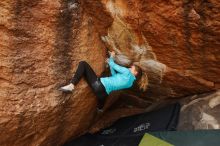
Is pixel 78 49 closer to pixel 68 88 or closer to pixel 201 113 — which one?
pixel 68 88

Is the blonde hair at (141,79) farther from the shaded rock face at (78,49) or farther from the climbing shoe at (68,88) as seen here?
the climbing shoe at (68,88)

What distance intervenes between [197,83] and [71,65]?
1946 millimetres

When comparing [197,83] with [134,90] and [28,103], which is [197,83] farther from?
[28,103]

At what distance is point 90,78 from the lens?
5156 millimetres

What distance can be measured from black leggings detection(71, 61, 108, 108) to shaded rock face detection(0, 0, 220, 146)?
0.10 meters

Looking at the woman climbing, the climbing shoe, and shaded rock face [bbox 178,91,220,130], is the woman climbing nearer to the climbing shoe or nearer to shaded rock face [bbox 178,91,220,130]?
the climbing shoe

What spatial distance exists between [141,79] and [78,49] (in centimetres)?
135

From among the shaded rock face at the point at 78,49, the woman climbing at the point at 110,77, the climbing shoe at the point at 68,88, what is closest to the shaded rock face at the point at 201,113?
the shaded rock face at the point at 78,49

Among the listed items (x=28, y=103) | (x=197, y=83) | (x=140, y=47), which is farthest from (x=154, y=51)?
(x=28, y=103)

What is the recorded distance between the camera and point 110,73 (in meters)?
5.57

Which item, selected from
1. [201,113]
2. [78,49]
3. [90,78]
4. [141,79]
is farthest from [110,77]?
[201,113]

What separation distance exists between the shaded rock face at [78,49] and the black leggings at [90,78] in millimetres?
95

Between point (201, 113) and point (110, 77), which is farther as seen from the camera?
point (201, 113)

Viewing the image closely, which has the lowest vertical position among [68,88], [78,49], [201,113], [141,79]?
[201,113]
